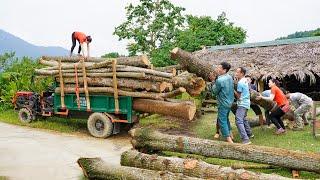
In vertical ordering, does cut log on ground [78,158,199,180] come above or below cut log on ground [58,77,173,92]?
below

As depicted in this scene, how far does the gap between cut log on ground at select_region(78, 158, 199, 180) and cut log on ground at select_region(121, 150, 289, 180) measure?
415 millimetres

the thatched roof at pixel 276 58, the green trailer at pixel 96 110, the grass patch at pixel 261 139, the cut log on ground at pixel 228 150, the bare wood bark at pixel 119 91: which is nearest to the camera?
the cut log on ground at pixel 228 150

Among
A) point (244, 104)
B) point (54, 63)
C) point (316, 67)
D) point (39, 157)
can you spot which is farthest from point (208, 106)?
point (39, 157)

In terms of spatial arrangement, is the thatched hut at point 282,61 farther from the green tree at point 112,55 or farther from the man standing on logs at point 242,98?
the green tree at point 112,55

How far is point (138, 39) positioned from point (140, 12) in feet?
6.68

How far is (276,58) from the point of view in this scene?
24.0 m

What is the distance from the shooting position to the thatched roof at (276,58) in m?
22.1

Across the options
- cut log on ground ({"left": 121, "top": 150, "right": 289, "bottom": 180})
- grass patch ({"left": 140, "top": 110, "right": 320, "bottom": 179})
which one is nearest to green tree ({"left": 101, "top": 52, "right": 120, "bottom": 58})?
grass patch ({"left": 140, "top": 110, "right": 320, "bottom": 179})

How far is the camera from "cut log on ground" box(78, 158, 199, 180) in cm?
784

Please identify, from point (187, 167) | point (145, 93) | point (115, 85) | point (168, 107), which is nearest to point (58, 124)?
point (115, 85)

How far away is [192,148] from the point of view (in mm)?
9414

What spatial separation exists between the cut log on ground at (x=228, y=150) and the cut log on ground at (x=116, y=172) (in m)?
1.43

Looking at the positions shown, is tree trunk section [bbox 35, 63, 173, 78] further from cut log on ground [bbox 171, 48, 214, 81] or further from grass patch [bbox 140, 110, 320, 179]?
grass patch [bbox 140, 110, 320, 179]

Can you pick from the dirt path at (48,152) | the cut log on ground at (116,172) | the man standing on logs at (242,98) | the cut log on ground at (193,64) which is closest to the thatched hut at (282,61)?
the cut log on ground at (193,64)
